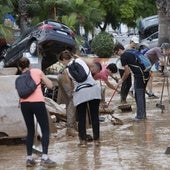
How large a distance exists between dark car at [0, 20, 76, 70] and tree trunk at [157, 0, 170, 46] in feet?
36.8

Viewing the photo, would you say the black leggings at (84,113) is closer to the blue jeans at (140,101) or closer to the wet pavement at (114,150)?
the wet pavement at (114,150)

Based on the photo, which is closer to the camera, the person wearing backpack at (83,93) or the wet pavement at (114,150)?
the wet pavement at (114,150)

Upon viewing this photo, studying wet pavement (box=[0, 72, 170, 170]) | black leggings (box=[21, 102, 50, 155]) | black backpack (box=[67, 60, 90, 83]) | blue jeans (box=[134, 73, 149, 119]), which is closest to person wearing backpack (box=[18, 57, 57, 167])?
black leggings (box=[21, 102, 50, 155])

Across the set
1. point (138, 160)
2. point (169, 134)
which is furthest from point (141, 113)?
point (138, 160)

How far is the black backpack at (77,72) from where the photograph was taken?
8625 millimetres

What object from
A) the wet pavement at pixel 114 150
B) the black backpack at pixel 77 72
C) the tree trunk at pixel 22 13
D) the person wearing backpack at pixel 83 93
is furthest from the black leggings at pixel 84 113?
the tree trunk at pixel 22 13

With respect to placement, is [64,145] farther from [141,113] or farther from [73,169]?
[141,113]

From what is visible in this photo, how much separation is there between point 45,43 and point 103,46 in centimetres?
1773

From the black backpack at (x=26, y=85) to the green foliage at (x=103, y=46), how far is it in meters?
24.0

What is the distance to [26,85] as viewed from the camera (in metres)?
7.55

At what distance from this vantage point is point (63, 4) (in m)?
28.5

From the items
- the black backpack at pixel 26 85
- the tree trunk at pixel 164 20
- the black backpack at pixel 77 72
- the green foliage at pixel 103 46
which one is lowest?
the black backpack at pixel 26 85

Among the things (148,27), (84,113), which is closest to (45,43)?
(84,113)

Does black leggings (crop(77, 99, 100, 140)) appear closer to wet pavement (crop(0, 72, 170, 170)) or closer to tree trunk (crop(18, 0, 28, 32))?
wet pavement (crop(0, 72, 170, 170))
